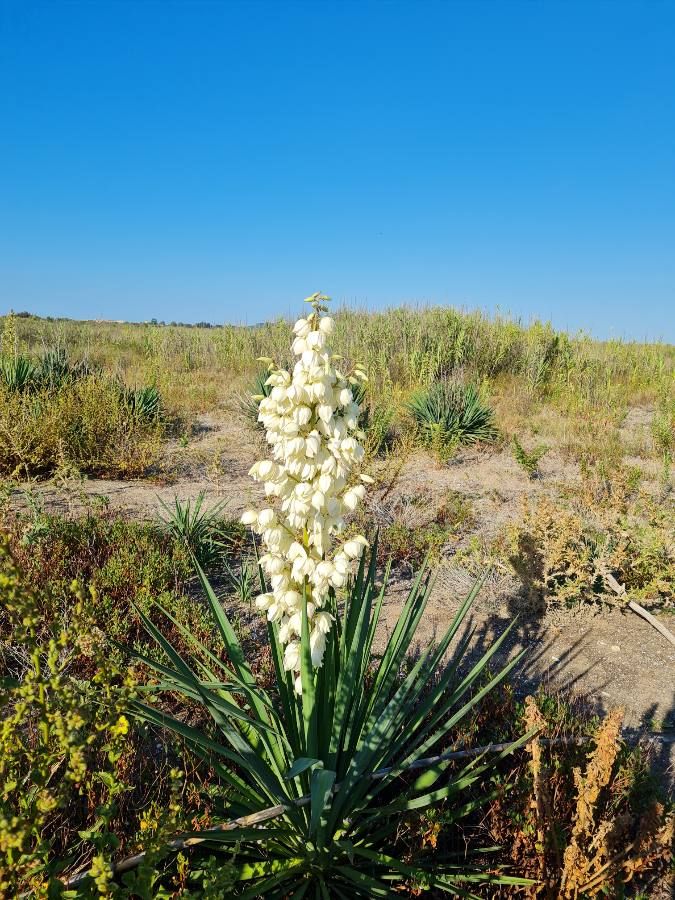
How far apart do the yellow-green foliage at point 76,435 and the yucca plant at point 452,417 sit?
360cm

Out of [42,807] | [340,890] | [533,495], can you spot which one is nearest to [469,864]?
[340,890]

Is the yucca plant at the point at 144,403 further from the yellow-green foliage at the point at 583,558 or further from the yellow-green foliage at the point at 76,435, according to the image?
the yellow-green foliage at the point at 583,558

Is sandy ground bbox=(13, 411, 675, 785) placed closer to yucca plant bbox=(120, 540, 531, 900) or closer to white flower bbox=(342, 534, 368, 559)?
white flower bbox=(342, 534, 368, 559)

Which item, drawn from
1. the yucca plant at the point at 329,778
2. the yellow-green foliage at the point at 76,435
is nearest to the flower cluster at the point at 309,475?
the yucca plant at the point at 329,778

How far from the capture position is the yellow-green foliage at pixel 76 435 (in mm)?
5691

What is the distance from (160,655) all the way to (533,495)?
4.50 metres

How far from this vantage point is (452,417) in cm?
771

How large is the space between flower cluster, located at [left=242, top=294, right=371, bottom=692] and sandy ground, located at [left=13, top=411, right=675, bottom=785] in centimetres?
25

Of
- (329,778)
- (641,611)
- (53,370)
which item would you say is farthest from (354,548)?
(53,370)

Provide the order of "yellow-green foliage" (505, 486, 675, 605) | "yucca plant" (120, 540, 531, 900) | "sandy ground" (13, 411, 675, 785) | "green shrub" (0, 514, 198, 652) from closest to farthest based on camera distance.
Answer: "yucca plant" (120, 540, 531, 900)
"sandy ground" (13, 411, 675, 785)
"green shrub" (0, 514, 198, 652)
"yellow-green foliage" (505, 486, 675, 605)

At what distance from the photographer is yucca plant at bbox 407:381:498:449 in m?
7.58

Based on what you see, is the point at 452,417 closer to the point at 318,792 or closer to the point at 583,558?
the point at 583,558

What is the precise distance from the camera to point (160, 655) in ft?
9.18

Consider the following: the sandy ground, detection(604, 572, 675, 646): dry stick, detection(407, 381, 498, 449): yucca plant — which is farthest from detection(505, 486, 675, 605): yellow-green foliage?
detection(407, 381, 498, 449): yucca plant
